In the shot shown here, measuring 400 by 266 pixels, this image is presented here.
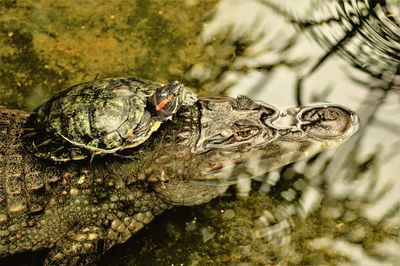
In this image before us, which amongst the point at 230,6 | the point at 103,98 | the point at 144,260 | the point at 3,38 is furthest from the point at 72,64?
the point at 144,260

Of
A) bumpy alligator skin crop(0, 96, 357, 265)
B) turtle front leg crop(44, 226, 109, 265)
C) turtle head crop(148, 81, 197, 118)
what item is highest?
turtle head crop(148, 81, 197, 118)

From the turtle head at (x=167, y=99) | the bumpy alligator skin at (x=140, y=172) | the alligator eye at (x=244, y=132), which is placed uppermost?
the turtle head at (x=167, y=99)

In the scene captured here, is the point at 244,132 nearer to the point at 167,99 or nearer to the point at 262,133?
the point at 262,133

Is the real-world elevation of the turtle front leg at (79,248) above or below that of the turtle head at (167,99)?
below

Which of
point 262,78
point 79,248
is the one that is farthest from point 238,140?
point 79,248

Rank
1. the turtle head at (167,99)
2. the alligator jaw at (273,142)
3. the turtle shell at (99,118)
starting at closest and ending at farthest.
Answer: the turtle shell at (99,118) → the turtle head at (167,99) → the alligator jaw at (273,142)

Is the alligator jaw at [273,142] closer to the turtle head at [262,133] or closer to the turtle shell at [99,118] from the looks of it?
the turtle head at [262,133]

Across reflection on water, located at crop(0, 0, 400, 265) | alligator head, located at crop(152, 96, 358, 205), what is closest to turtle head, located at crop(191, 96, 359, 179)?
alligator head, located at crop(152, 96, 358, 205)

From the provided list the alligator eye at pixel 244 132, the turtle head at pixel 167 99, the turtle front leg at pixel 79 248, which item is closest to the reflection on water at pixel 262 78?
the turtle front leg at pixel 79 248

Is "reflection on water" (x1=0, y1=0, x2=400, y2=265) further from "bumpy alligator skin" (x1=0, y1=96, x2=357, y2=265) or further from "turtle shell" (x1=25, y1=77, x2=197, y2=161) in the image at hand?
"turtle shell" (x1=25, y1=77, x2=197, y2=161)
